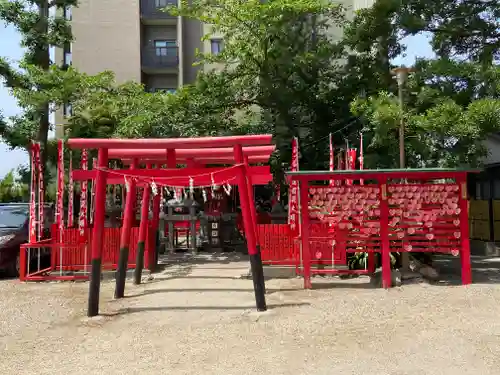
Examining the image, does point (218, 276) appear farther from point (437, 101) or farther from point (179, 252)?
point (437, 101)

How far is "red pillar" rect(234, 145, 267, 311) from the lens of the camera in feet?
25.9

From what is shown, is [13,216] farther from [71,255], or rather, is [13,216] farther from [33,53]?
[33,53]

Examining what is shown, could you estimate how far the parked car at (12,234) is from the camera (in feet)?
39.6

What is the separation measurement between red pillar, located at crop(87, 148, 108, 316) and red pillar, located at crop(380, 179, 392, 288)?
4918 millimetres

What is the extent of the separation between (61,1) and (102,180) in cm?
1072

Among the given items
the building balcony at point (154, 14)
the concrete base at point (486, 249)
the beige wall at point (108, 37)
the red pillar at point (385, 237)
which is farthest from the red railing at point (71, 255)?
the building balcony at point (154, 14)

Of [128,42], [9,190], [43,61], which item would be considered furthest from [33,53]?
[9,190]

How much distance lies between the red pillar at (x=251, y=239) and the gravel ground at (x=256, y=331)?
289 mm

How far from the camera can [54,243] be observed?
11.4m

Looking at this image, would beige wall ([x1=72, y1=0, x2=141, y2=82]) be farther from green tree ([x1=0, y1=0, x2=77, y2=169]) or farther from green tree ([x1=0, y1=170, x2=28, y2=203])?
green tree ([x1=0, y1=170, x2=28, y2=203])

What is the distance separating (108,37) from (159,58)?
3.08 meters

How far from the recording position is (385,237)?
380 inches

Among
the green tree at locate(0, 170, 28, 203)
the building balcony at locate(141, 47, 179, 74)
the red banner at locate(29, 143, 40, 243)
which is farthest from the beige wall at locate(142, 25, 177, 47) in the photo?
the red banner at locate(29, 143, 40, 243)

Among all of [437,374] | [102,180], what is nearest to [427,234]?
[437,374]
